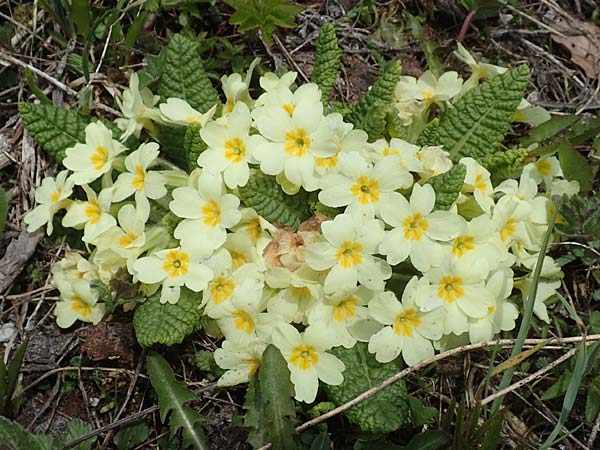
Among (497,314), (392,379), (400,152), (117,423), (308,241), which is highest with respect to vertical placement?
(400,152)

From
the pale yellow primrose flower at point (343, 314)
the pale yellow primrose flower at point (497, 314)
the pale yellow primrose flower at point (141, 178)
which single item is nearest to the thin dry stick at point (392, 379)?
the pale yellow primrose flower at point (497, 314)

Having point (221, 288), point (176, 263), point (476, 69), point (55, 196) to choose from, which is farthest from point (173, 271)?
point (476, 69)

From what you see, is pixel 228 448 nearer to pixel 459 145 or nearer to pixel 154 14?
pixel 459 145

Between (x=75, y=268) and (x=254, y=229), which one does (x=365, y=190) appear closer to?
(x=254, y=229)

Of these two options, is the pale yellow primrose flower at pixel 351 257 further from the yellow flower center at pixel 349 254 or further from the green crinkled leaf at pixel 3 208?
the green crinkled leaf at pixel 3 208

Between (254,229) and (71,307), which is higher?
(254,229)
